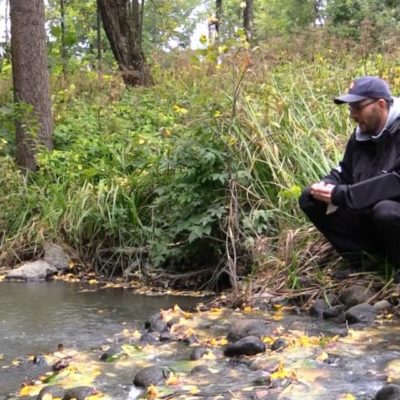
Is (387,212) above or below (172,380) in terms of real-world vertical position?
above

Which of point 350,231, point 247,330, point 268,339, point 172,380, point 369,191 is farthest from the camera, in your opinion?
point 350,231

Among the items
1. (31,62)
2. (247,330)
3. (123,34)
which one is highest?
(123,34)

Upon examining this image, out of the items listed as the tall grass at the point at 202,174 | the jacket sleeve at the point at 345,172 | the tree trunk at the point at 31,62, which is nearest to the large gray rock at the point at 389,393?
the jacket sleeve at the point at 345,172

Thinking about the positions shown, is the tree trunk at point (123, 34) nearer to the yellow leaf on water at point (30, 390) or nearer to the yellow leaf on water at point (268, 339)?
the yellow leaf on water at point (268, 339)

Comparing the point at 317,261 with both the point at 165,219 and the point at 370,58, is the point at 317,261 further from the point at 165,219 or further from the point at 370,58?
the point at 370,58

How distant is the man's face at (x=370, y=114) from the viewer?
4.26m

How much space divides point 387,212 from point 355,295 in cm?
61

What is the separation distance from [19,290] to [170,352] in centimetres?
248

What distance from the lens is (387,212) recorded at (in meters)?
4.06

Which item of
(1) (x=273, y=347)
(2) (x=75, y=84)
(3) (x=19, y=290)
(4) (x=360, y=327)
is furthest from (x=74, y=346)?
(2) (x=75, y=84)

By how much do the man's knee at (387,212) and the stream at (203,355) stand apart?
22.1 inches

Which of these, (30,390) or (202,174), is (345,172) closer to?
(202,174)

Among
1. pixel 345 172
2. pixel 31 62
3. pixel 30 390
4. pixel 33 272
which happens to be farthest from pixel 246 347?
pixel 31 62

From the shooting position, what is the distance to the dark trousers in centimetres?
435
